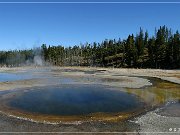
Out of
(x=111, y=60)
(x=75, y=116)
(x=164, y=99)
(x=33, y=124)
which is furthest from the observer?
(x=111, y=60)

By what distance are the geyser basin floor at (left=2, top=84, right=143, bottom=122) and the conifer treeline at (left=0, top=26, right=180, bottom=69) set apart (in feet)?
218

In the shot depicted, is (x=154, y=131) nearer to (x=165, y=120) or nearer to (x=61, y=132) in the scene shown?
(x=165, y=120)

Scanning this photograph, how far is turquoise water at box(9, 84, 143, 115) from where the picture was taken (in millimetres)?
27422

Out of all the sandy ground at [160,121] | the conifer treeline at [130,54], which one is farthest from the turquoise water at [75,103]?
the conifer treeline at [130,54]

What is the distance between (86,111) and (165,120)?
787 centimetres

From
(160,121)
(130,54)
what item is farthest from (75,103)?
(130,54)

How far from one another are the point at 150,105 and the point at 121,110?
4.00 meters

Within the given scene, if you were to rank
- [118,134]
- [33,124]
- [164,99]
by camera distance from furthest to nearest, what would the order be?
[164,99] < [33,124] < [118,134]

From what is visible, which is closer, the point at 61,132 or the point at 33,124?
the point at 61,132

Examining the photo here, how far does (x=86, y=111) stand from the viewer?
26.9m

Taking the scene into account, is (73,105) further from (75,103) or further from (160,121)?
(160,121)

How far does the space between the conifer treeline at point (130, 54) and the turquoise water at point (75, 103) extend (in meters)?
65.4

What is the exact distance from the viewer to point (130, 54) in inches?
4296

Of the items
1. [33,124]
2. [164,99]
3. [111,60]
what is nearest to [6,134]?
[33,124]
